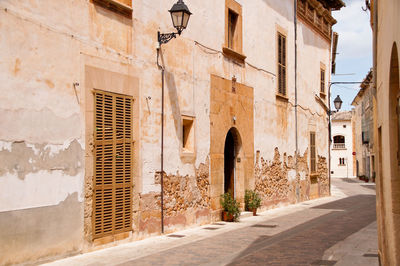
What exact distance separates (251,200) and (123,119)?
6.69 metres

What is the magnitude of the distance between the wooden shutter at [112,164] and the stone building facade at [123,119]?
0.02 m

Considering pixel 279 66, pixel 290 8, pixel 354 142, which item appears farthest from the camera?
pixel 354 142

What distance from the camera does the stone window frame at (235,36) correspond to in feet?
46.1

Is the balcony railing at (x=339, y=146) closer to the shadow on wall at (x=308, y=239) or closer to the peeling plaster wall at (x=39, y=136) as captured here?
the shadow on wall at (x=308, y=239)

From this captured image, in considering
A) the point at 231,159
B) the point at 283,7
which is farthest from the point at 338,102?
the point at 231,159

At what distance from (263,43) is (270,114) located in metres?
2.41

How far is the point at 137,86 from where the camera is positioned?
10047 mm

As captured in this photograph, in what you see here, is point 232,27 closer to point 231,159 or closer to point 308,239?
point 231,159

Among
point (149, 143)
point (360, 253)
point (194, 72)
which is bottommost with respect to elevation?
point (360, 253)

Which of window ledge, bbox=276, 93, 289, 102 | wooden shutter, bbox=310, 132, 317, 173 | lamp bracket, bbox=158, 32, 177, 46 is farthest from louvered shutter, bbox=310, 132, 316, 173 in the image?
lamp bracket, bbox=158, 32, 177, 46

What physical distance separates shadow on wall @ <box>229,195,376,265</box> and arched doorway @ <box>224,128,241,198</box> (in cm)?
181

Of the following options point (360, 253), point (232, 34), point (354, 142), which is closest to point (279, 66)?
point (232, 34)

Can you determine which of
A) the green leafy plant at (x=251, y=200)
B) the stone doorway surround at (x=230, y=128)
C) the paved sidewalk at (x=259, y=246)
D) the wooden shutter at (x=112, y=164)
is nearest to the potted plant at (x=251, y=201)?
the green leafy plant at (x=251, y=200)

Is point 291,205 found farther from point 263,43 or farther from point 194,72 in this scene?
point 194,72
